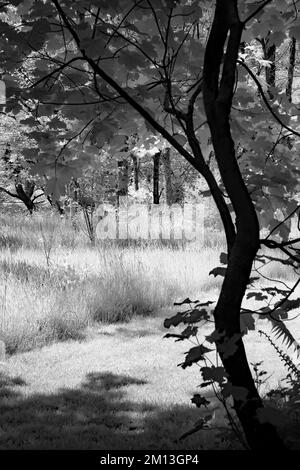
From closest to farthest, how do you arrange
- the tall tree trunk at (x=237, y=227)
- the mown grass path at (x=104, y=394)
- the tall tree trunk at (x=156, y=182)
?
the tall tree trunk at (x=237, y=227) < the mown grass path at (x=104, y=394) < the tall tree trunk at (x=156, y=182)

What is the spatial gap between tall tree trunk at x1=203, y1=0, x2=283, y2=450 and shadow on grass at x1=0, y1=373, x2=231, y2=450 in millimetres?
1188

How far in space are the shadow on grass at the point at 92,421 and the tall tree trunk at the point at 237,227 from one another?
3.90ft

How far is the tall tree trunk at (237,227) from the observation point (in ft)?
6.66

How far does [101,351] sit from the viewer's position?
546 cm

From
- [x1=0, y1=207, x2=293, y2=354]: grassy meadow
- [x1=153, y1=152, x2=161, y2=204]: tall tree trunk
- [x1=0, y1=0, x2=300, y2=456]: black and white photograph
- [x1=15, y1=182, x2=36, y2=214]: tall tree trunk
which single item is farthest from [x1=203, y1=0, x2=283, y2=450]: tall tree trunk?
[x1=15, y1=182, x2=36, y2=214]: tall tree trunk

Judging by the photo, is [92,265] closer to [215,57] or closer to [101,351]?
[101,351]

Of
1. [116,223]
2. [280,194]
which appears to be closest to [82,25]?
[280,194]

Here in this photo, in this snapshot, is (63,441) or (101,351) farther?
(101,351)

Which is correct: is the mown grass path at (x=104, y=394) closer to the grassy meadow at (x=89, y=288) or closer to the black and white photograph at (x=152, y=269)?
the black and white photograph at (x=152, y=269)

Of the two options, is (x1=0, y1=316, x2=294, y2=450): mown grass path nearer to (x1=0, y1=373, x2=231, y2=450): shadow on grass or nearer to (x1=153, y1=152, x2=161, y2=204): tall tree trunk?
(x1=0, y1=373, x2=231, y2=450): shadow on grass

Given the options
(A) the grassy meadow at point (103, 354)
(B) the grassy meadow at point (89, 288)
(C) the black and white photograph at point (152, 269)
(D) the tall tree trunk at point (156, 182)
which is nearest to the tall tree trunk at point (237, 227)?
(C) the black and white photograph at point (152, 269)

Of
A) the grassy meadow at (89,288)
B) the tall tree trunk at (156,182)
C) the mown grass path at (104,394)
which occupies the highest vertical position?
the tall tree trunk at (156,182)

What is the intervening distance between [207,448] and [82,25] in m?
2.37

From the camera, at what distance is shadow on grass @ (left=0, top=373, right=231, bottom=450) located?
3256 mm
